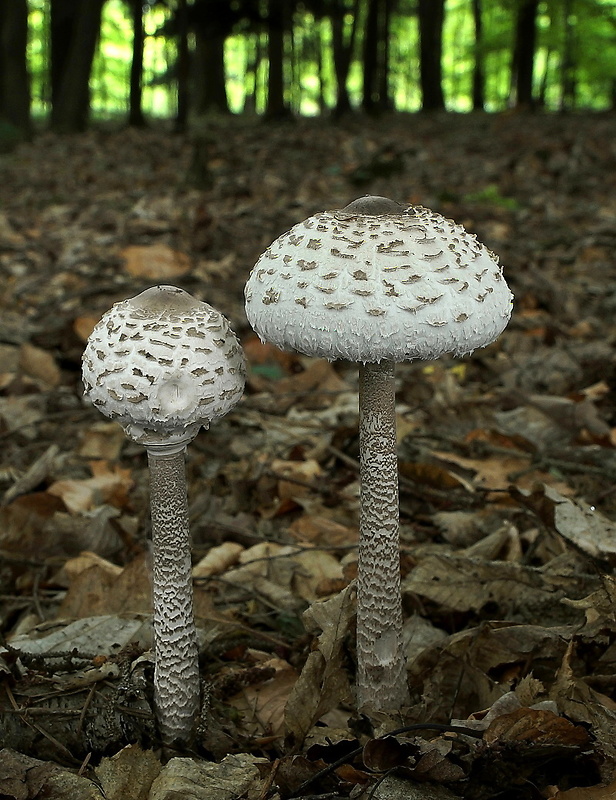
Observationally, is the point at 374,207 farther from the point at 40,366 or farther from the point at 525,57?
the point at 525,57

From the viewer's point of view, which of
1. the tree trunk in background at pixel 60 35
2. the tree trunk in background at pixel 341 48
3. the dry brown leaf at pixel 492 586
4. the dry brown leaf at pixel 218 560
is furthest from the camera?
the tree trunk in background at pixel 60 35

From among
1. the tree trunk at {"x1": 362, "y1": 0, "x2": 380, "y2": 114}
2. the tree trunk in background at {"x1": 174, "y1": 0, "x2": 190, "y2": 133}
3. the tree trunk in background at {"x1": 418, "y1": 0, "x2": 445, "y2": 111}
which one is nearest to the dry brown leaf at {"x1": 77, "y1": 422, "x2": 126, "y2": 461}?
the tree trunk in background at {"x1": 174, "y1": 0, "x2": 190, "y2": 133}

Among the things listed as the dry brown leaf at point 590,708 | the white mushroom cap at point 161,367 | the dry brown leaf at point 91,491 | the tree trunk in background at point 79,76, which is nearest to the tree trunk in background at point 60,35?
the tree trunk in background at point 79,76

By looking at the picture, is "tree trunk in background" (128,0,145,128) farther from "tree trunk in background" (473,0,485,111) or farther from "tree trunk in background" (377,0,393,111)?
"tree trunk in background" (473,0,485,111)

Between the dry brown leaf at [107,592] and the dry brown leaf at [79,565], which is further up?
the dry brown leaf at [107,592]

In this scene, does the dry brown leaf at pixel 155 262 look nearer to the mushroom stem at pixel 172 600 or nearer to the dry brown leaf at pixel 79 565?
the dry brown leaf at pixel 79 565

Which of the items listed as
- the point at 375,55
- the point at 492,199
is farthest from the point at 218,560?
the point at 375,55

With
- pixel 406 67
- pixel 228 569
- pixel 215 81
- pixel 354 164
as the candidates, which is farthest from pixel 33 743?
pixel 406 67

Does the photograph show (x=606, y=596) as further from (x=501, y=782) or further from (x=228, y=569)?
(x=228, y=569)
